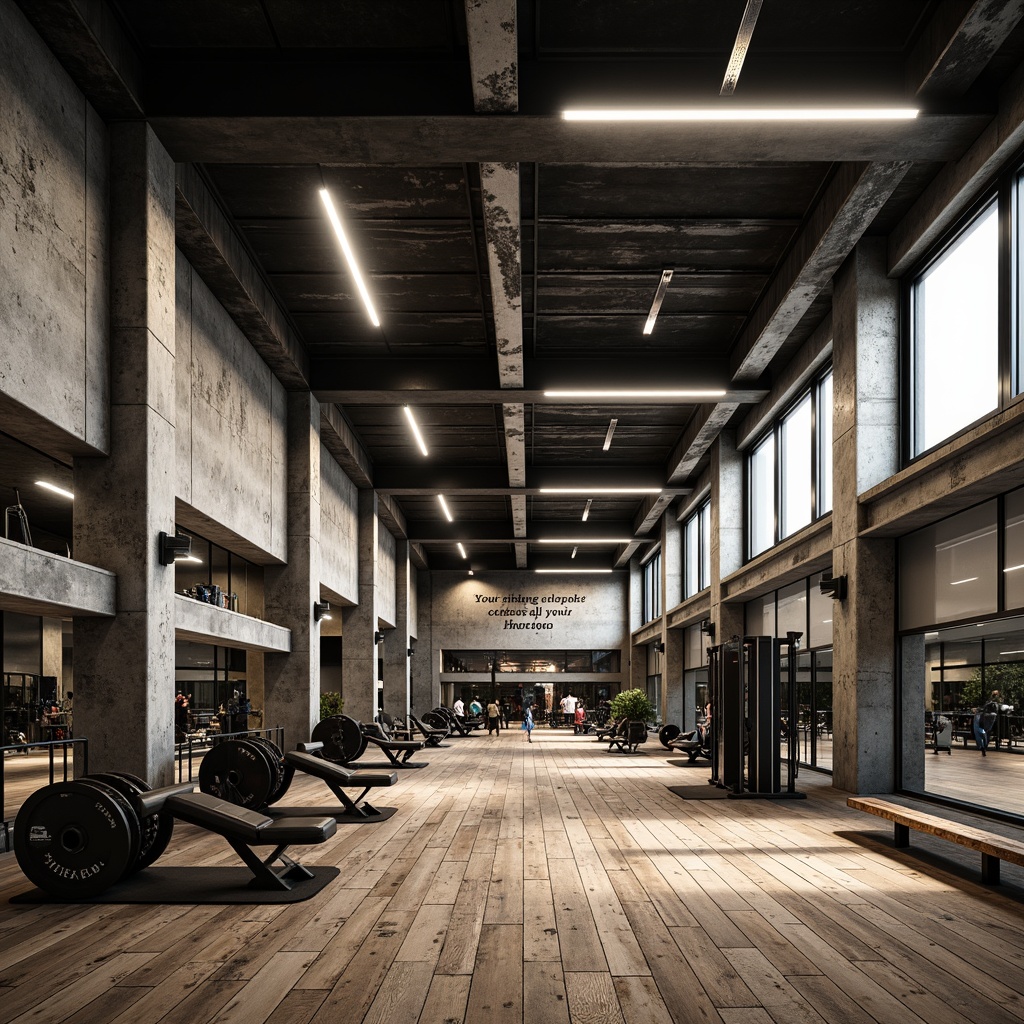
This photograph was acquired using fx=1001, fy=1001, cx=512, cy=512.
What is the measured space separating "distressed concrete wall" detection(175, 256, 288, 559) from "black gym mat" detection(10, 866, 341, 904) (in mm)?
4769

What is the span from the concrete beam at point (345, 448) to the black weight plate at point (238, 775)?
9068mm

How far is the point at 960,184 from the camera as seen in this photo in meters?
9.21

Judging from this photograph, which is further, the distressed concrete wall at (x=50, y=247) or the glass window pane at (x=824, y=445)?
the glass window pane at (x=824, y=445)

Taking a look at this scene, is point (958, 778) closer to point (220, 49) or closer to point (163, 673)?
point (163, 673)

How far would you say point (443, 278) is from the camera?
506 inches

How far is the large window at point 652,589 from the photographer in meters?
30.8

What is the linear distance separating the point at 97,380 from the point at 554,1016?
6.36 meters

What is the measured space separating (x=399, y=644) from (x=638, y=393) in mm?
15696

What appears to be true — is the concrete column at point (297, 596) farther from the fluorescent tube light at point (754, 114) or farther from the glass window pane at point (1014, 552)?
the glass window pane at point (1014, 552)

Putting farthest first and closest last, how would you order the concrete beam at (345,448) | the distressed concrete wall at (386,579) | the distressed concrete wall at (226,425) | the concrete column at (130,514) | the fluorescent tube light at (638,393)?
the distressed concrete wall at (386,579) → the concrete beam at (345,448) → the fluorescent tube light at (638,393) → the distressed concrete wall at (226,425) → the concrete column at (130,514)

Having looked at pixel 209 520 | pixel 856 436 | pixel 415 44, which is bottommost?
pixel 209 520

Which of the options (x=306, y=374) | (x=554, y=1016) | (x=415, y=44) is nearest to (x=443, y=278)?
(x=306, y=374)

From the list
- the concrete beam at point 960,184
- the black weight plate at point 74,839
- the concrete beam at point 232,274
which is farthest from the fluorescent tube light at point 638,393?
the black weight plate at point 74,839

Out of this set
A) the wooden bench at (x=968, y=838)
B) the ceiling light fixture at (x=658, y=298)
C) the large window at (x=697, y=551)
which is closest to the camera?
the wooden bench at (x=968, y=838)
